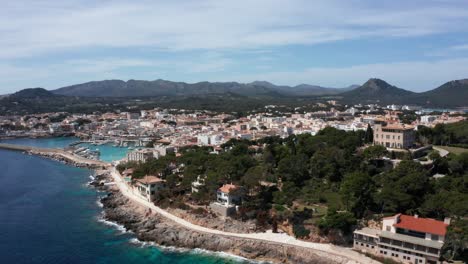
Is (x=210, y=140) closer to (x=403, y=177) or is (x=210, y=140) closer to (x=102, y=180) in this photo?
(x=102, y=180)

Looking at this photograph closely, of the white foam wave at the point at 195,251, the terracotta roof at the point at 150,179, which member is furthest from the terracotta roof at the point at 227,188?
the terracotta roof at the point at 150,179

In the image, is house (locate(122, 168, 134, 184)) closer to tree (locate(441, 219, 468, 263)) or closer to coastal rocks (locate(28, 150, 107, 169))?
coastal rocks (locate(28, 150, 107, 169))

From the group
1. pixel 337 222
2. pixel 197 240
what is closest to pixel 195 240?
pixel 197 240

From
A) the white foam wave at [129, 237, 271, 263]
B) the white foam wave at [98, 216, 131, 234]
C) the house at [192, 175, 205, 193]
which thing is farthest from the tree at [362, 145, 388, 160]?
the white foam wave at [98, 216, 131, 234]

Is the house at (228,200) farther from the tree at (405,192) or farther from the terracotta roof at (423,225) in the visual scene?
the terracotta roof at (423,225)

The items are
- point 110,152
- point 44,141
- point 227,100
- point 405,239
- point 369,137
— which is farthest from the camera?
point 227,100

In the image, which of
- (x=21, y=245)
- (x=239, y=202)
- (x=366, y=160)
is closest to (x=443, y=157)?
(x=366, y=160)

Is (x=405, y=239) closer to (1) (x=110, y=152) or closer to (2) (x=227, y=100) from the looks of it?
(1) (x=110, y=152)
